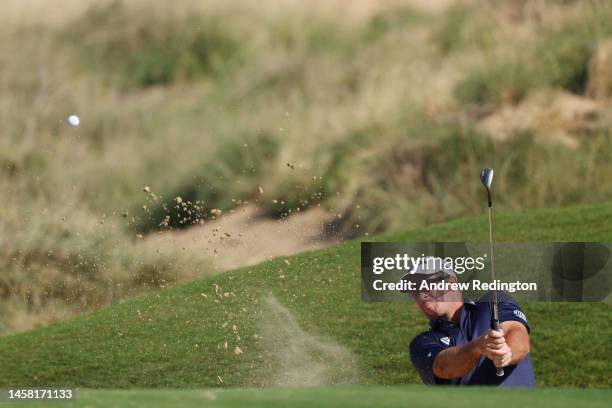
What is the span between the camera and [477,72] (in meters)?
14.9

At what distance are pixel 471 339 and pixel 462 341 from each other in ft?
0.16

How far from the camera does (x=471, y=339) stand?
4.80 m

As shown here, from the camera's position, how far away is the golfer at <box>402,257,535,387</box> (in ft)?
15.1

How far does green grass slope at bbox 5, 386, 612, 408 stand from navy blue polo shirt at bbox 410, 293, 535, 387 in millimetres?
240

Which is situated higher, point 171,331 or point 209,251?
point 209,251

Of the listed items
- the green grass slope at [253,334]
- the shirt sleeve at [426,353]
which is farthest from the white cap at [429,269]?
the green grass slope at [253,334]

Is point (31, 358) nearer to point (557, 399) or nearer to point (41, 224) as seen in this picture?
point (41, 224)

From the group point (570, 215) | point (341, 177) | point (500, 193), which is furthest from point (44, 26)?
point (570, 215)

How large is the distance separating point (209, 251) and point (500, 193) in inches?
123

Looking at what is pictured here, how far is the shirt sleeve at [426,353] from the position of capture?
4736 millimetres

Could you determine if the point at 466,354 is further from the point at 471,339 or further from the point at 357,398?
the point at 357,398

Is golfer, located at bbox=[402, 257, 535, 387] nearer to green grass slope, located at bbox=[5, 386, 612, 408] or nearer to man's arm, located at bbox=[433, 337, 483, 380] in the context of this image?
man's arm, located at bbox=[433, 337, 483, 380]

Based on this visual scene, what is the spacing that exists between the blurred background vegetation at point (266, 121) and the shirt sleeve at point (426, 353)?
5.99m

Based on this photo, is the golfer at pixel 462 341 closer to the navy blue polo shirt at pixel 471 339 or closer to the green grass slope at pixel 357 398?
the navy blue polo shirt at pixel 471 339
